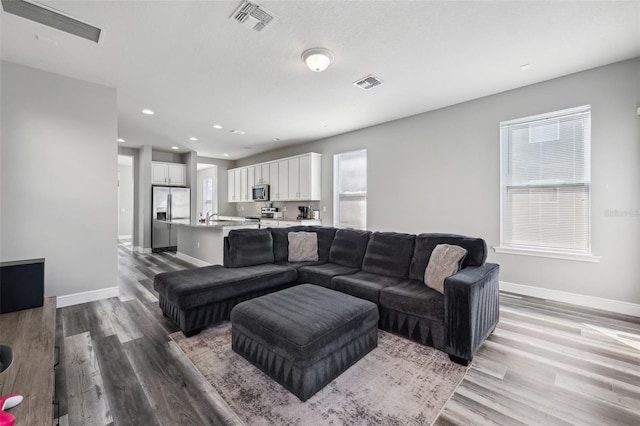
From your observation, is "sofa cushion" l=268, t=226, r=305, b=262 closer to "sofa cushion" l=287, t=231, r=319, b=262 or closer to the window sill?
"sofa cushion" l=287, t=231, r=319, b=262

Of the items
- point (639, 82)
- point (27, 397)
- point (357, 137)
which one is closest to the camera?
point (27, 397)

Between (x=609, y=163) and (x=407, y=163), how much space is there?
247 centimetres

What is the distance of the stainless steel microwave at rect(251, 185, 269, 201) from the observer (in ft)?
24.6

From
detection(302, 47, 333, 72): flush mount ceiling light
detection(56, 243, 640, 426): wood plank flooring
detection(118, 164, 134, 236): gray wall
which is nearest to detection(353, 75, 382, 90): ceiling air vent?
detection(302, 47, 333, 72): flush mount ceiling light

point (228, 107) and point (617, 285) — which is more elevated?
point (228, 107)

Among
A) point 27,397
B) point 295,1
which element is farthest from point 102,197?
point 295,1

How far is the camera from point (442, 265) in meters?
2.57

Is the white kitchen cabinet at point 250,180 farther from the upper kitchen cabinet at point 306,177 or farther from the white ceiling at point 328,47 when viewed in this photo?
the white ceiling at point 328,47

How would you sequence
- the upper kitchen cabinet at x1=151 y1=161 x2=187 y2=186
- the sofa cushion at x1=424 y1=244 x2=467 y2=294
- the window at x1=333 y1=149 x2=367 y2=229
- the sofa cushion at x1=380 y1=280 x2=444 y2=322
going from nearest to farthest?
the sofa cushion at x1=380 y1=280 x2=444 y2=322 < the sofa cushion at x1=424 y1=244 x2=467 y2=294 < the window at x1=333 y1=149 x2=367 y2=229 < the upper kitchen cabinet at x1=151 y1=161 x2=187 y2=186

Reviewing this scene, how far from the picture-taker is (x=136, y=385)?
1894 mm

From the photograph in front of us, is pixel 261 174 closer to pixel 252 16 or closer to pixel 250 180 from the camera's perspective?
pixel 250 180

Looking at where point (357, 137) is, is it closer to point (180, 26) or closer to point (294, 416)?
point (180, 26)

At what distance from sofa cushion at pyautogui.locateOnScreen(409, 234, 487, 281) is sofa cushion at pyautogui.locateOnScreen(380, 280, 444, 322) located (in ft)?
0.73

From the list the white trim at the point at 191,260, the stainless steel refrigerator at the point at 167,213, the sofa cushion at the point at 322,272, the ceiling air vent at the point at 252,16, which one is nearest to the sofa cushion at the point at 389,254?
the sofa cushion at the point at 322,272
